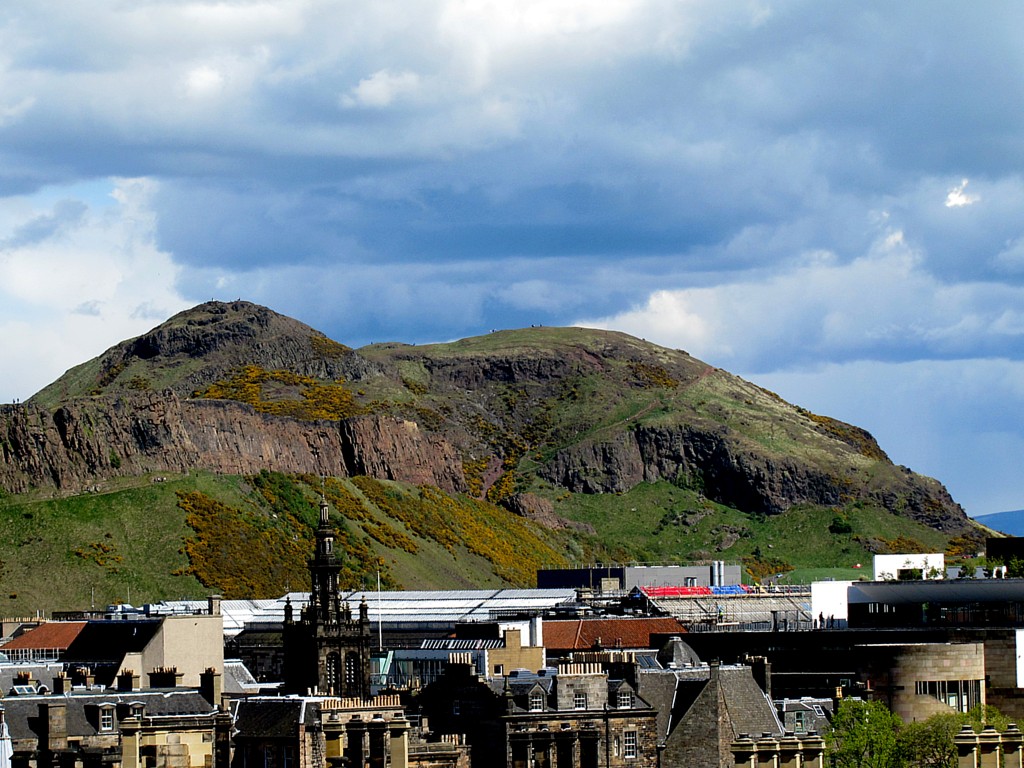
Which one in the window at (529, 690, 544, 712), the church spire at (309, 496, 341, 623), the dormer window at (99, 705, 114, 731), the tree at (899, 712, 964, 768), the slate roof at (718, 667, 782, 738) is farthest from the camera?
the church spire at (309, 496, 341, 623)

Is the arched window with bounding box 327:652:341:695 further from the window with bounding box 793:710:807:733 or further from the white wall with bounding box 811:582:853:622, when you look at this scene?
the white wall with bounding box 811:582:853:622

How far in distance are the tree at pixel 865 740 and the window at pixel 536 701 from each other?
1458cm

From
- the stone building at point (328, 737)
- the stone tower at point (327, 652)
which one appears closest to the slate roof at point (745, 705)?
the stone building at point (328, 737)

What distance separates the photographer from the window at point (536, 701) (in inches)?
4296

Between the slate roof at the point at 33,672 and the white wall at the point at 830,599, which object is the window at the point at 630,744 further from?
the white wall at the point at 830,599

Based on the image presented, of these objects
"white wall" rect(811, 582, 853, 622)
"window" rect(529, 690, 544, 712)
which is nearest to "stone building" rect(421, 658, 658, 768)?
"window" rect(529, 690, 544, 712)

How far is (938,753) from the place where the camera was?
10669 centimetres

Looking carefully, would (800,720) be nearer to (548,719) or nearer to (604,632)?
(548,719)

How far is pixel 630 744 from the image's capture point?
110625 mm

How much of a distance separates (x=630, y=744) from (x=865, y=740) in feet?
37.8

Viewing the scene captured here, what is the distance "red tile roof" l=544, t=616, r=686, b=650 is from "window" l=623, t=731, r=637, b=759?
67355 millimetres

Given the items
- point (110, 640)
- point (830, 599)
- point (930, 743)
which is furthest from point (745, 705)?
point (110, 640)

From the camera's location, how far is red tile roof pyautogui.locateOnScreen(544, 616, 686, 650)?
18138 cm

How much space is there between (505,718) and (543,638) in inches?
2946
